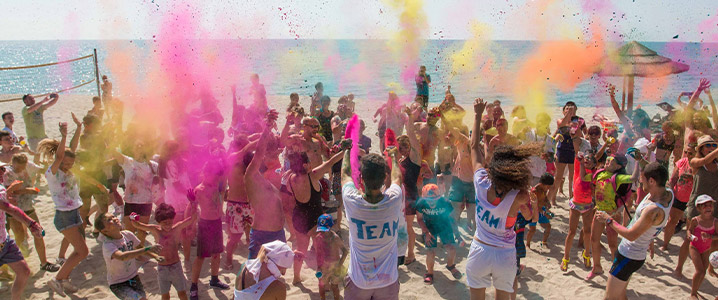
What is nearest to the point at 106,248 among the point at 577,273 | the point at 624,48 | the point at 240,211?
the point at 240,211

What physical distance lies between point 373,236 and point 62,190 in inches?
148

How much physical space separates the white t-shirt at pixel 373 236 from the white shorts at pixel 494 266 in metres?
0.73

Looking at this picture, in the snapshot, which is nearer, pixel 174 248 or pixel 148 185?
pixel 174 248

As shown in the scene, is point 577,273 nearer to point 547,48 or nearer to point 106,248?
point 106,248

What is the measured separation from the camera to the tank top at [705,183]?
17.7 feet

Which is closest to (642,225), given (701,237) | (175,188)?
(701,237)

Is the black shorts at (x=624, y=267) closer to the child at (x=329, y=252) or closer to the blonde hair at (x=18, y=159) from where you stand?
the child at (x=329, y=252)

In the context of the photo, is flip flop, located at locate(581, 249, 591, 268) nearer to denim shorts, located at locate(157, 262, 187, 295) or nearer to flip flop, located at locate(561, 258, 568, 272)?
flip flop, located at locate(561, 258, 568, 272)

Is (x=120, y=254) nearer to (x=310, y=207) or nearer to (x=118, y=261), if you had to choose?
(x=118, y=261)

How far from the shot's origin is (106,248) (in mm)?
4027

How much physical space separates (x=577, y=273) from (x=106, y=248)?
17.0 feet

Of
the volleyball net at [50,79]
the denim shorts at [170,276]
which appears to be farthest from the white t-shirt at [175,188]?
the volleyball net at [50,79]

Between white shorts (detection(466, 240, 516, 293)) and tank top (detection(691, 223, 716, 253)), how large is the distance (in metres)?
2.66

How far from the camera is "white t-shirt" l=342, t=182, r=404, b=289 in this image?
10.9 feet
